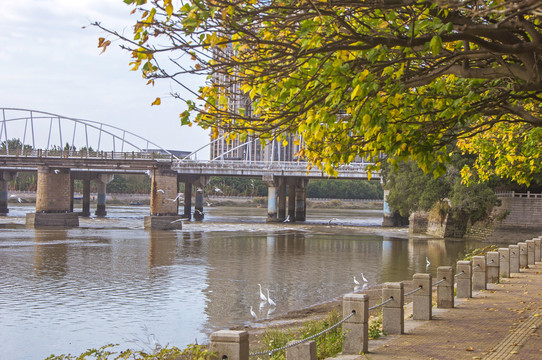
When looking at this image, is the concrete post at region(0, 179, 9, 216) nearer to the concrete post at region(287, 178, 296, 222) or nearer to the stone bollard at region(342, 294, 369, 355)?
the concrete post at region(287, 178, 296, 222)

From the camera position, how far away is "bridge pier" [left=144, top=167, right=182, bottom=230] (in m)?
75.3

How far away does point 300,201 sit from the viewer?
103688 mm

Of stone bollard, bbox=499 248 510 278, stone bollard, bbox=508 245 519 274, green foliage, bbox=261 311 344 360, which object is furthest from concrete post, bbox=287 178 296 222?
green foliage, bbox=261 311 344 360

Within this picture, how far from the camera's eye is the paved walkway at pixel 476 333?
11602mm

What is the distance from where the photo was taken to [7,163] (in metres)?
90.6

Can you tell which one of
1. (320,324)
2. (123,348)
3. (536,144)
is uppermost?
(536,144)

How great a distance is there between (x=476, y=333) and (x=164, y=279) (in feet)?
70.8

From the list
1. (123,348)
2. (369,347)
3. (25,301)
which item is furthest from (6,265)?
(369,347)

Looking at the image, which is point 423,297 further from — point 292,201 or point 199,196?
point 199,196

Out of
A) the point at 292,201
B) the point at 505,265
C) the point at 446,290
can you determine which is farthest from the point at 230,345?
the point at 292,201

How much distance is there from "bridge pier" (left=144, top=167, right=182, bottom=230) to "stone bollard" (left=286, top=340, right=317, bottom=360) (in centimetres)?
6588

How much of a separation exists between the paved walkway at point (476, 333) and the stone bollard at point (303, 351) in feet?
6.16

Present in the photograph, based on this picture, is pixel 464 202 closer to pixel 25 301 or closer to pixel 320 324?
pixel 25 301

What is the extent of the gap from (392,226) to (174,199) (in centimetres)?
2815
